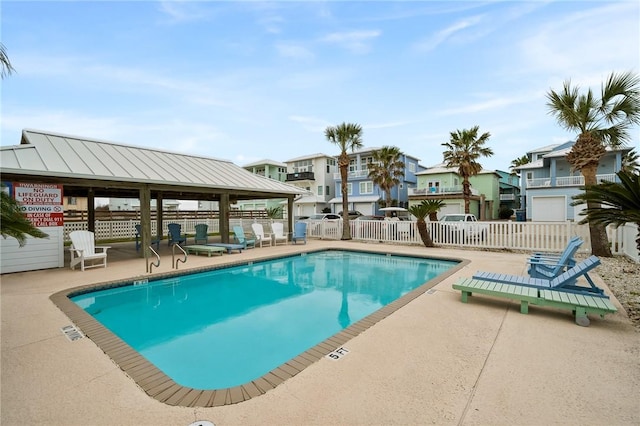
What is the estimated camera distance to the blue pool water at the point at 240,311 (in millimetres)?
4195

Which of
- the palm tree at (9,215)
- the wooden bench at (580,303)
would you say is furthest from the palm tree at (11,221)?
the wooden bench at (580,303)

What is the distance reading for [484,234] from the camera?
12.8 m

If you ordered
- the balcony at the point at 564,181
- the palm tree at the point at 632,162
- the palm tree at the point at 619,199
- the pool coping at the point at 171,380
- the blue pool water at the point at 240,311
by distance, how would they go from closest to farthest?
the pool coping at the point at 171,380 → the palm tree at the point at 619,199 → the blue pool water at the point at 240,311 → the balcony at the point at 564,181 → the palm tree at the point at 632,162

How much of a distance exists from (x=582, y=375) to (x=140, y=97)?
17791 mm

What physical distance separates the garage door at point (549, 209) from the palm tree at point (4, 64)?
104 ft

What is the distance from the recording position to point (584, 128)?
415 inches

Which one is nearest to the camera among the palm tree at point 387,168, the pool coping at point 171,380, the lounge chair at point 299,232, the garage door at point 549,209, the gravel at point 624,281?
the pool coping at point 171,380

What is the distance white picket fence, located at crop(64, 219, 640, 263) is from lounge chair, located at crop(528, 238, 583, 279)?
7.33 feet

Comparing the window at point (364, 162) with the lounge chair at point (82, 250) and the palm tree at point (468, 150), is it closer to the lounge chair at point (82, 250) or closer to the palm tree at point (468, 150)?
the palm tree at point (468, 150)

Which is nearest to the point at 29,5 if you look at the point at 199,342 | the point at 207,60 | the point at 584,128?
the point at 207,60

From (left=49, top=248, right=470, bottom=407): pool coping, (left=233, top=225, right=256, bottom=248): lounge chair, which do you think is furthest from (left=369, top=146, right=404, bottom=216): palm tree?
(left=49, top=248, right=470, bottom=407): pool coping

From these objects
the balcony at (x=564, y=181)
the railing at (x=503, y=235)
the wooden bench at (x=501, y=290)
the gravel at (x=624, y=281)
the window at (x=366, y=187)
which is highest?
the window at (x=366, y=187)

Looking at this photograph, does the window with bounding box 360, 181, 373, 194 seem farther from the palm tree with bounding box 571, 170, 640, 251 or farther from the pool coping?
the palm tree with bounding box 571, 170, 640, 251

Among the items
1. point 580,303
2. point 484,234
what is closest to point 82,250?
point 580,303
